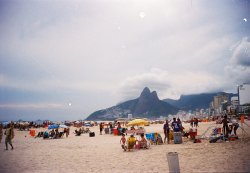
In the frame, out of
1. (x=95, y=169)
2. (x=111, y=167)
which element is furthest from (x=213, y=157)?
(x=95, y=169)

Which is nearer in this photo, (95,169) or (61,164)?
(95,169)

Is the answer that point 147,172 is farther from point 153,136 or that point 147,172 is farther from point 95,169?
point 153,136

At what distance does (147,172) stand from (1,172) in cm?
569

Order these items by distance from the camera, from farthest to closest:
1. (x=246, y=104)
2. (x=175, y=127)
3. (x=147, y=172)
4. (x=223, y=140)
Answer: (x=246, y=104), (x=175, y=127), (x=223, y=140), (x=147, y=172)

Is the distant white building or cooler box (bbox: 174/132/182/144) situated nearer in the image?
cooler box (bbox: 174/132/182/144)

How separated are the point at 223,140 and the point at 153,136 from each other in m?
4.52

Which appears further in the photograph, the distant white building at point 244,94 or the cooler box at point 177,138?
the distant white building at point 244,94

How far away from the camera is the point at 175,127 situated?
1598 cm

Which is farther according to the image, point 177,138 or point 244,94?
point 244,94

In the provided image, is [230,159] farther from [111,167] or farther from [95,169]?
[95,169]

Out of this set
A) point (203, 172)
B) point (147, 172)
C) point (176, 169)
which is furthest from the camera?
point (147, 172)

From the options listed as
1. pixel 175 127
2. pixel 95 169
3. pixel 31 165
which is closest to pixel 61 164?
pixel 31 165

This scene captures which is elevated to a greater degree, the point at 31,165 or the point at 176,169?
the point at 176,169

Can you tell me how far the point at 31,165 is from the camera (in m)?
10.4
